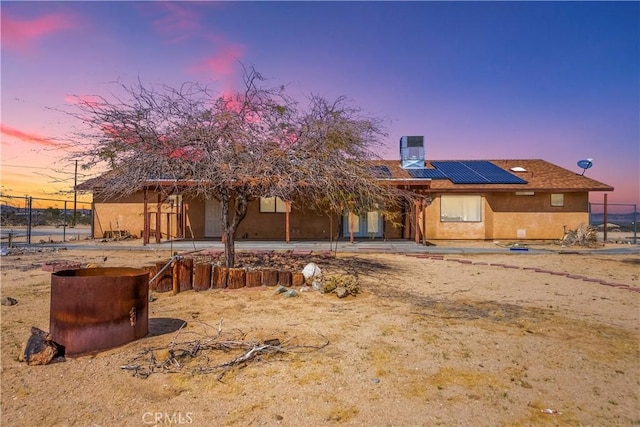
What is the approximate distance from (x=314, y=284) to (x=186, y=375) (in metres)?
4.25

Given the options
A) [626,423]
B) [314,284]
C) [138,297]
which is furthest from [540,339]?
[138,297]

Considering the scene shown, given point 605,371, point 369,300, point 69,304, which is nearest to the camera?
point 605,371

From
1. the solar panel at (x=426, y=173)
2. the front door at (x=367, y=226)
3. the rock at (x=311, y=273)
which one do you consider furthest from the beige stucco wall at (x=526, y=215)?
the rock at (x=311, y=273)

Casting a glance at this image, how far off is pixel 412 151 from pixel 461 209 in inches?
218

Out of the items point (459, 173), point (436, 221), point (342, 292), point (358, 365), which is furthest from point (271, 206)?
point (358, 365)

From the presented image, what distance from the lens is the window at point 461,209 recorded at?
69.7 feet

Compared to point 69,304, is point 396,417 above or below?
below

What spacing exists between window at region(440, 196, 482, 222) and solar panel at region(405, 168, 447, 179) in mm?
1757

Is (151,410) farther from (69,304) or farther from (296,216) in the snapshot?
(296,216)

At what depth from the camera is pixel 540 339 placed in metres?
5.23

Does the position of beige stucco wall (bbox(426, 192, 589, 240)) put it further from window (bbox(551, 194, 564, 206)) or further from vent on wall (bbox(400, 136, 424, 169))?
vent on wall (bbox(400, 136, 424, 169))

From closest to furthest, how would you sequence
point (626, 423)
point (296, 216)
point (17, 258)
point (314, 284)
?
1. point (626, 423)
2. point (314, 284)
3. point (17, 258)
4. point (296, 216)

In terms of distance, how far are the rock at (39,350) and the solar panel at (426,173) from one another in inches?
775

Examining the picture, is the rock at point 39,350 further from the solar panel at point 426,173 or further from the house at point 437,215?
the solar panel at point 426,173
